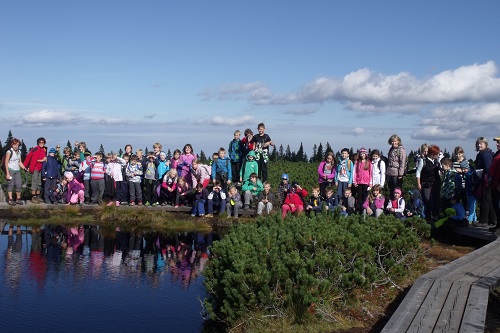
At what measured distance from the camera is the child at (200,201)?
18062mm

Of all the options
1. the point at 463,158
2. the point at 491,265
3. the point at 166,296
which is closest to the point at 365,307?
the point at 491,265

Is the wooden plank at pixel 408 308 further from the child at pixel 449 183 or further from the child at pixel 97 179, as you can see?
the child at pixel 97 179

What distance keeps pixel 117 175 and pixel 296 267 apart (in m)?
12.6

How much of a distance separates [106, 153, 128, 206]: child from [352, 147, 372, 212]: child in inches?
296

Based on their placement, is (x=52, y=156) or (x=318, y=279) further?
(x=52, y=156)

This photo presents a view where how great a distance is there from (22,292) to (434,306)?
6586 millimetres

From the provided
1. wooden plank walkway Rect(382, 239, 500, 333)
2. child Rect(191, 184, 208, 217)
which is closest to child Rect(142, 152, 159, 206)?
child Rect(191, 184, 208, 217)

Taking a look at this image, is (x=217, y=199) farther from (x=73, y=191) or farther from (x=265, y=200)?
(x=73, y=191)

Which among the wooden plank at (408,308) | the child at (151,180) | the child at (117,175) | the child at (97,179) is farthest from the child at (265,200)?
the wooden plank at (408,308)

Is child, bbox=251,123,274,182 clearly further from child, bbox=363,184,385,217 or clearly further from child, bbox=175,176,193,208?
child, bbox=363,184,385,217

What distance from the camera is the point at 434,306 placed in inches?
287

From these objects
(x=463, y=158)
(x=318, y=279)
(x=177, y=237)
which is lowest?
(x=177, y=237)

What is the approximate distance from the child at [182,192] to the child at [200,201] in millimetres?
709

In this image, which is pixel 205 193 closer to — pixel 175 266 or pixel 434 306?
pixel 175 266
